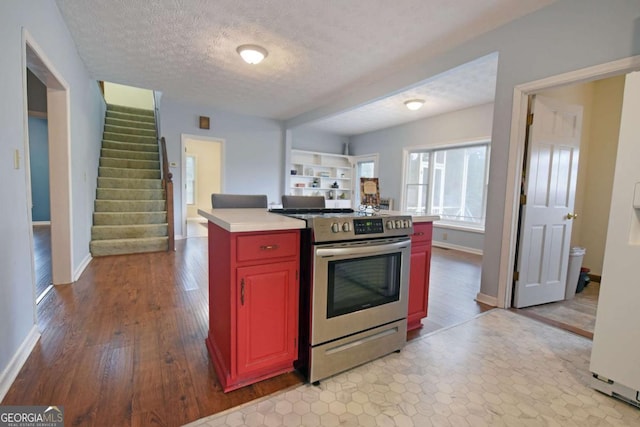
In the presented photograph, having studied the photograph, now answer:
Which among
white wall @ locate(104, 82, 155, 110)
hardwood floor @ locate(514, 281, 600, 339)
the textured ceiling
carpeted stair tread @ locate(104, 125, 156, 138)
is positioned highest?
white wall @ locate(104, 82, 155, 110)

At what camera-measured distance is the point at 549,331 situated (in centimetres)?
222

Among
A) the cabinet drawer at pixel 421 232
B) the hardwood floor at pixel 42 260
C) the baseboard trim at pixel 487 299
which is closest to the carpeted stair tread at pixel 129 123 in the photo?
the hardwood floor at pixel 42 260

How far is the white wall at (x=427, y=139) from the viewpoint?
488 centimetres

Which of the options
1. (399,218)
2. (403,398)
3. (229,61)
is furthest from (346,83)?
(403,398)

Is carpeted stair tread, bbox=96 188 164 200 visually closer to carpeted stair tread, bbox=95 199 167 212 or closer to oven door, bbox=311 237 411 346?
carpeted stair tread, bbox=95 199 167 212

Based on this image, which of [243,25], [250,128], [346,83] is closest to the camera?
[243,25]

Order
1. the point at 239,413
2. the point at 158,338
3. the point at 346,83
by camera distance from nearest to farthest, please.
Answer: the point at 239,413 → the point at 158,338 → the point at 346,83

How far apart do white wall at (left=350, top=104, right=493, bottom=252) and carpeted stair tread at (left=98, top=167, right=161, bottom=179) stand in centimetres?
463

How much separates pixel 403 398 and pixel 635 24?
266cm

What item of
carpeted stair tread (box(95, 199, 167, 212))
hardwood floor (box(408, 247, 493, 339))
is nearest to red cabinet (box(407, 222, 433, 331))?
hardwood floor (box(408, 247, 493, 339))

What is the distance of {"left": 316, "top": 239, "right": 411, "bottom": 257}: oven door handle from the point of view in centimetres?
151

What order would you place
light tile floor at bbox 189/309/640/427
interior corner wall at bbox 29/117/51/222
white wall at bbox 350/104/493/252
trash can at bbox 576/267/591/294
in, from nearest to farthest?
light tile floor at bbox 189/309/640/427, trash can at bbox 576/267/591/294, white wall at bbox 350/104/493/252, interior corner wall at bbox 29/117/51/222

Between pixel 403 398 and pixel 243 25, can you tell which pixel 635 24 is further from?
pixel 243 25

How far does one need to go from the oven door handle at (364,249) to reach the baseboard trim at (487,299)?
1.42 metres
